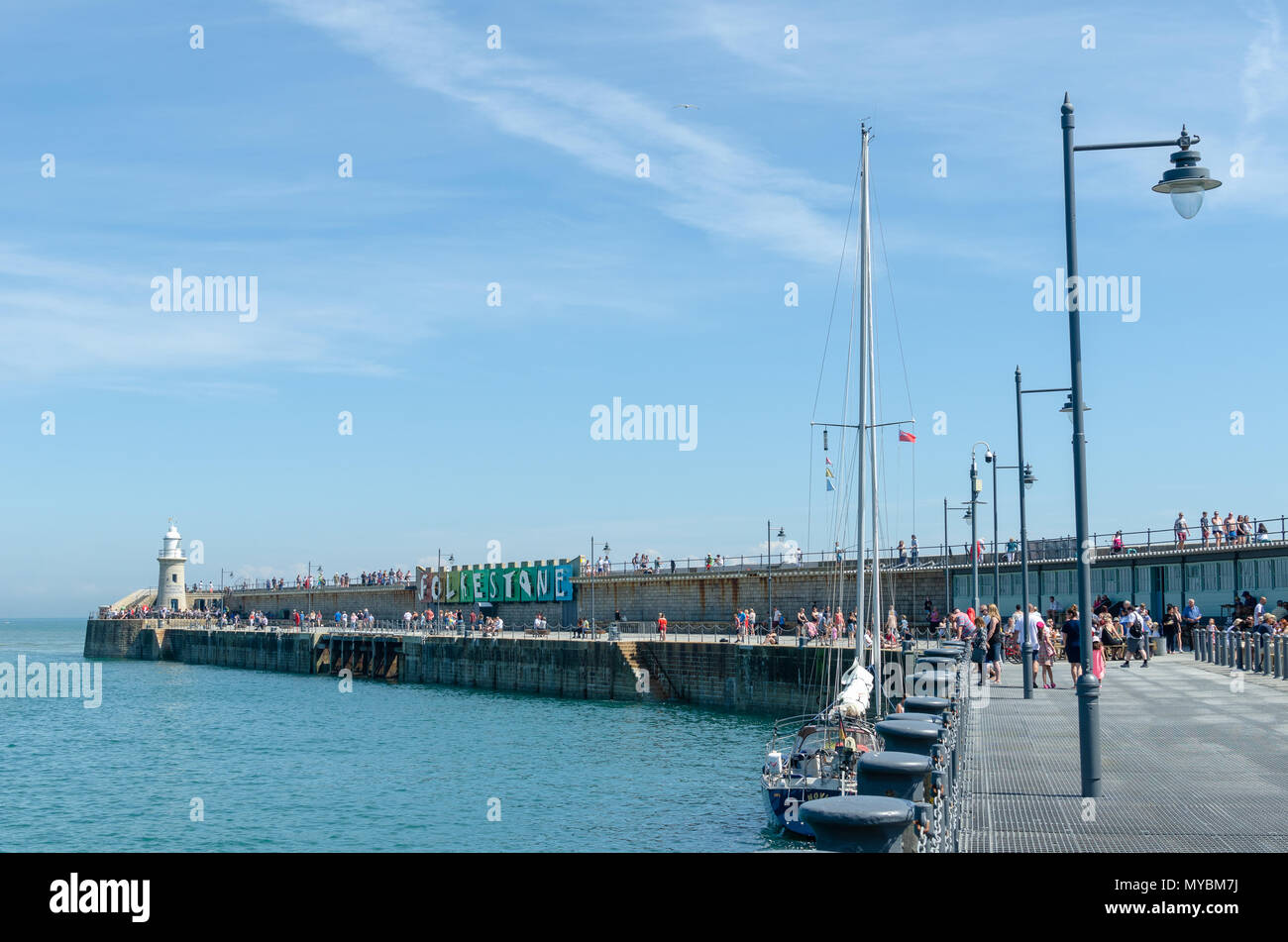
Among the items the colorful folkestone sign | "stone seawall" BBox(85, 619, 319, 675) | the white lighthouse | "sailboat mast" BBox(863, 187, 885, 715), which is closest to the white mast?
"sailboat mast" BBox(863, 187, 885, 715)

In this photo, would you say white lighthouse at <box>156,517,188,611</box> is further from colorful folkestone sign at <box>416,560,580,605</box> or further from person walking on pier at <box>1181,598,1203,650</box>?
person walking on pier at <box>1181,598,1203,650</box>

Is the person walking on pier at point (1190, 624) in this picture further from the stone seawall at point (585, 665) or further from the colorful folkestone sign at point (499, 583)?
the colorful folkestone sign at point (499, 583)

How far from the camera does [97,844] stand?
83.7ft

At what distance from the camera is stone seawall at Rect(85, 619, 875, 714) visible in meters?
47.8

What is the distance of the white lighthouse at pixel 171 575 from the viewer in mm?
117731

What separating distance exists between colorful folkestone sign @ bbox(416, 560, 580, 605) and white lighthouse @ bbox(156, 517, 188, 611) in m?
34.5
